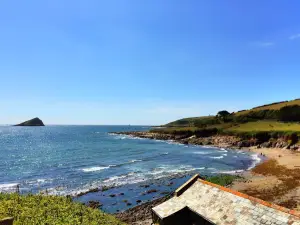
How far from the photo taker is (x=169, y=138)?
14400 centimetres

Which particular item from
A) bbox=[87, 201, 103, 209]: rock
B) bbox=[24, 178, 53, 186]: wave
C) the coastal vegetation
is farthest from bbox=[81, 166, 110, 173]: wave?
the coastal vegetation

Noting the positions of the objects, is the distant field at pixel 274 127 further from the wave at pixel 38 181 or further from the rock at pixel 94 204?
the wave at pixel 38 181

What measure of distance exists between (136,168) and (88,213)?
122 feet

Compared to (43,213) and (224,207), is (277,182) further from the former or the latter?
(43,213)

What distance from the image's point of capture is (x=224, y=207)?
54.3 feet

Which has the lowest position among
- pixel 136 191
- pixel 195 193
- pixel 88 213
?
pixel 136 191

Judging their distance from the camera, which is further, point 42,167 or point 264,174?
point 42,167

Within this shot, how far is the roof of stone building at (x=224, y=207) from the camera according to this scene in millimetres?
14234

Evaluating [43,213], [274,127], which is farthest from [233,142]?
[43,213]

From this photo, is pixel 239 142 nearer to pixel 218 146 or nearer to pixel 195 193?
pixel 218 146

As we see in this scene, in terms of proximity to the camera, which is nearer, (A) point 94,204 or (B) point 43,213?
(B) point 43,213

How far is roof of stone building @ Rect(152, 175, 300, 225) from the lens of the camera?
14234 mm

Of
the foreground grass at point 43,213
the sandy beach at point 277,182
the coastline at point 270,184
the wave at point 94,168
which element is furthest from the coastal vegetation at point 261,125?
the foreground grass at point 43,213

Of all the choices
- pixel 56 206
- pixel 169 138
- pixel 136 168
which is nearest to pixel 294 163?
pixel 136 168
